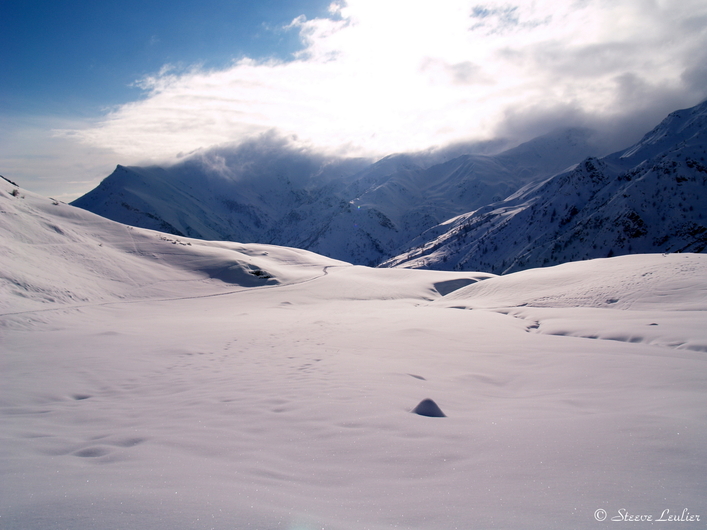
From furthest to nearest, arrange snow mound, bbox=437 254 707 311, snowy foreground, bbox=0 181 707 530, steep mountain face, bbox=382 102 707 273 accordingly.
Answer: steep mountain face, bbox=382 102 707 273, snow mound, bbox=437 254 707 311, snowy foreground, bbox=0 181 707 530

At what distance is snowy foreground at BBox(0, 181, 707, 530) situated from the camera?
8.68ft

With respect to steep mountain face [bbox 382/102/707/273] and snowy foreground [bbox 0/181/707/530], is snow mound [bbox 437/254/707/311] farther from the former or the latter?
steep mountain face [bbox 382/102/707/273]

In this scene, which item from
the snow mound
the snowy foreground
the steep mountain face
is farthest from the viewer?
the steep mountain face

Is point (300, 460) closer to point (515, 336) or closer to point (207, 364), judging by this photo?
point (207, 364)

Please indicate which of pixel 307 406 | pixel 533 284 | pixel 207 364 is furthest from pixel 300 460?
pixel 533 284

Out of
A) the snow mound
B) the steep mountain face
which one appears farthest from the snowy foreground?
the steep mountain face

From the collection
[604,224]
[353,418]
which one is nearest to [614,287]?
[353,418]

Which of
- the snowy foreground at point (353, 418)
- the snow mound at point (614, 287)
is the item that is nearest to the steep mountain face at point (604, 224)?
the snow mound at point (614, 287)

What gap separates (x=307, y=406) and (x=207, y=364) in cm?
408

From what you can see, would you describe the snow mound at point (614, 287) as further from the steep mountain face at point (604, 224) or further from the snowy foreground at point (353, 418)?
the steep mountain face at point (604, 224)

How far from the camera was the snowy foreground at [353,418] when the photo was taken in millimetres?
2645

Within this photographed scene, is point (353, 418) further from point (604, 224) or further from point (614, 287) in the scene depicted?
point (604, 224)

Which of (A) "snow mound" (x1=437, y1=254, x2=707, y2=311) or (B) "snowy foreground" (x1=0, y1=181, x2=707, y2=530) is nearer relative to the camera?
(B) "snowy foreground" (x1=0, y1=181, x2=707, y2=530)

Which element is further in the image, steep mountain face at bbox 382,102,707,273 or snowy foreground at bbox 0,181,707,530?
steep mountain face at bbox 382,102,707,273
